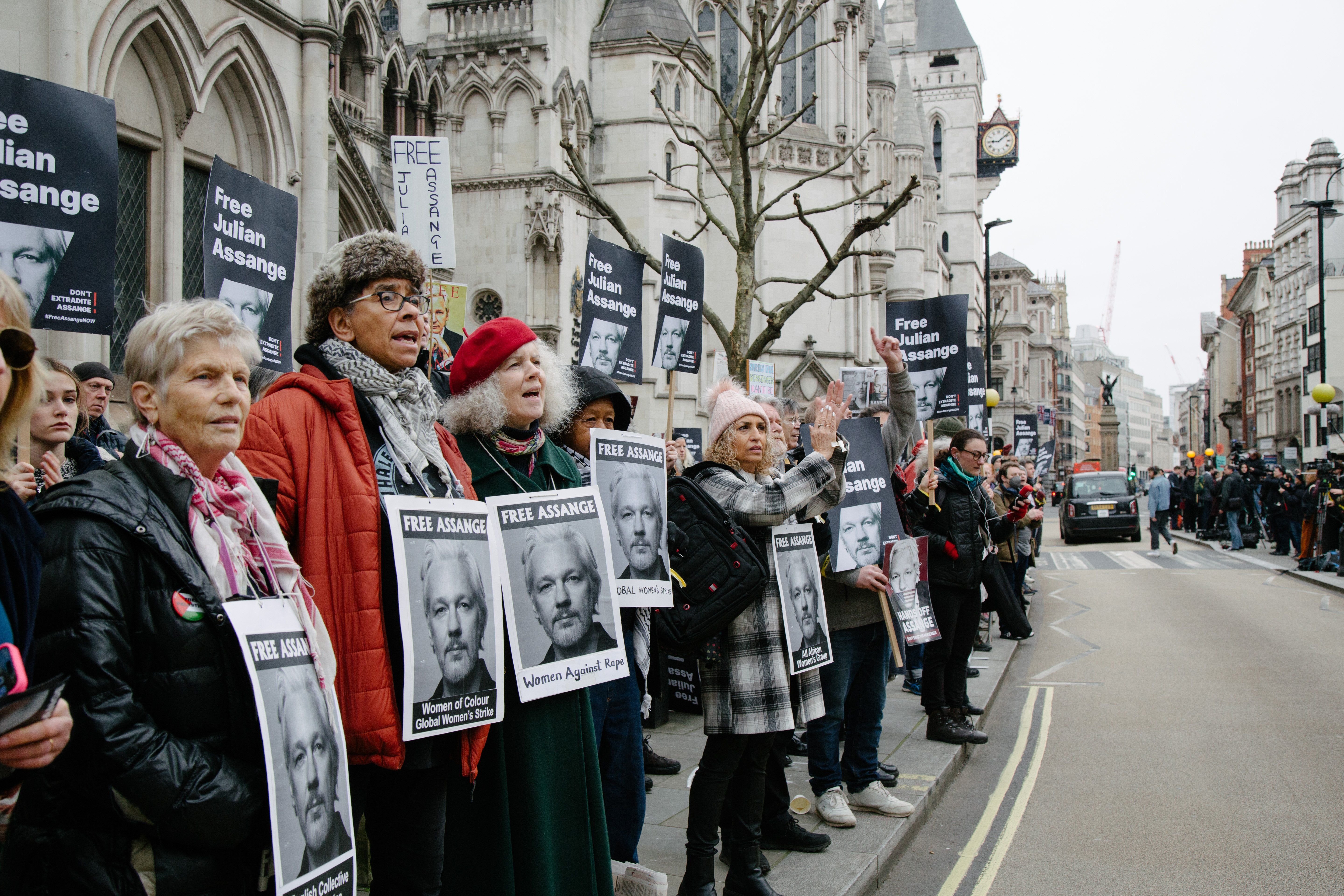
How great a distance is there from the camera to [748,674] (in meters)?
4.12

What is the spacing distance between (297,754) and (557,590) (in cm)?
109

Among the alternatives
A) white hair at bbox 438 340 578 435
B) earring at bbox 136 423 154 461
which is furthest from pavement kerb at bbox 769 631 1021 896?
earring at bbox 136 423 154 461

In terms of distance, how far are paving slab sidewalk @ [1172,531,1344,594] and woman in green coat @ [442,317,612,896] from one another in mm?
17026

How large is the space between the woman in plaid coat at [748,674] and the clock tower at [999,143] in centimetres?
8845

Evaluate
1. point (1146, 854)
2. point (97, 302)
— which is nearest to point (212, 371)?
point (97, 302)

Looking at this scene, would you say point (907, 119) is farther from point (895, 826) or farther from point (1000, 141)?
point (895, 826)

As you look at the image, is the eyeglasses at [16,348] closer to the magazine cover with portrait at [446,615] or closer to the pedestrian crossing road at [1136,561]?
the magazine cover with portrait at [446,615]

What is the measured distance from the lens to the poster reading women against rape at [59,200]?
172 inches

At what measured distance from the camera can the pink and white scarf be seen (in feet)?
7.38

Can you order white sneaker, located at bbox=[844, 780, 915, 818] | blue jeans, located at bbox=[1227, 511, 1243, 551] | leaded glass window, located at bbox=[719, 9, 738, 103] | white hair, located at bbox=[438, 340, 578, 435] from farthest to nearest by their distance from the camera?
1. leaded glass window, located at bbox=[719, 9, 738, 103]
2. blue jeans, located at bbox=[1227, 511, 1243, 551]
3. white sneaker, located at bbox=[844, 780, 915, 818]
4. white hair, located at bbox=[438, 340, 578, 435]

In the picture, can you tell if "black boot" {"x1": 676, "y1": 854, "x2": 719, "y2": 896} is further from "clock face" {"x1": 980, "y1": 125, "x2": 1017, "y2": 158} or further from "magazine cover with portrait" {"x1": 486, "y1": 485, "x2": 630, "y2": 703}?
"clock face" {"x1": 980, "y1": 125, "x2": 1017, "y2": 158}

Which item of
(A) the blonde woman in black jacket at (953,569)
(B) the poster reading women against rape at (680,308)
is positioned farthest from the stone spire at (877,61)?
(A) the blonde woman in black jacket at (953,569)

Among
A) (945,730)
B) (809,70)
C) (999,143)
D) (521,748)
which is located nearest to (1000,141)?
(999,143)

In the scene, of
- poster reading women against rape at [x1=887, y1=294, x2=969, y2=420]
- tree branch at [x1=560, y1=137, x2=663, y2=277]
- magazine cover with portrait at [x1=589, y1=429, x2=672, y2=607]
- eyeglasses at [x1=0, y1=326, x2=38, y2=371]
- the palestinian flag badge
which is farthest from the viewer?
tree branch at [x1=560, y1=137, x2=663, y2=277]
